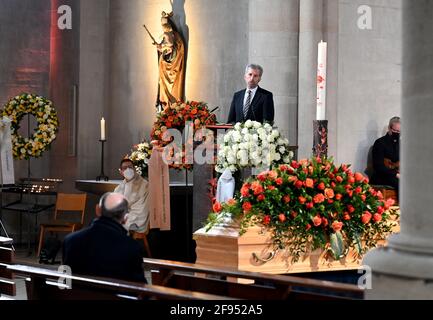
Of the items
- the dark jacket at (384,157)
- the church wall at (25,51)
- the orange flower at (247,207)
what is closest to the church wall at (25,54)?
the church wall at (25,51)

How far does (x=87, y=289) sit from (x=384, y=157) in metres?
6.69

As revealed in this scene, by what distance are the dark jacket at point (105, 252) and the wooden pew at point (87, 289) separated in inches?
4.4

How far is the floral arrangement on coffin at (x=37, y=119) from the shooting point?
14.2 meters

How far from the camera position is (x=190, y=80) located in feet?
46.1

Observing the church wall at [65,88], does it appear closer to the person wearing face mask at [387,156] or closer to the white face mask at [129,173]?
the white face mask at [129,173]

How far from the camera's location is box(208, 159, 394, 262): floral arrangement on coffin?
6758 millimetres

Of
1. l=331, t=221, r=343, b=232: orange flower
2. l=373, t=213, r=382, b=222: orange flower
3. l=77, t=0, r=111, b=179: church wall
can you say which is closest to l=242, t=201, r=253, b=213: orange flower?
l=331, t=221, r=343, b=232: orange flower

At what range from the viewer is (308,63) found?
1180cm

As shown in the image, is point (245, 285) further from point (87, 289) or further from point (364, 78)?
point (364, 78)

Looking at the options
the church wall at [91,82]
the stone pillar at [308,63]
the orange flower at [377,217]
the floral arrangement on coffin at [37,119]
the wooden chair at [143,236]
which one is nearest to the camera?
the orange flower at [377,217]

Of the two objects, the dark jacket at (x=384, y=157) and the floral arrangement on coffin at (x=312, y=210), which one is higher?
the dark jacket at (x=384, y=157)

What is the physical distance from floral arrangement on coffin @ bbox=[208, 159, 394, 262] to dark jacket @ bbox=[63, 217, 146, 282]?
1.33m

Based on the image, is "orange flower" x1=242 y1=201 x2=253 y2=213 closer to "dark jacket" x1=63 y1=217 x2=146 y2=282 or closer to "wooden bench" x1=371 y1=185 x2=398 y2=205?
"dark jacket" x1=63 y1=217 x2=146 y2=282
